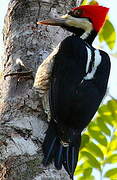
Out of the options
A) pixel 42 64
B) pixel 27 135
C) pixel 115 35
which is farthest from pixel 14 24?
pixel 27 135

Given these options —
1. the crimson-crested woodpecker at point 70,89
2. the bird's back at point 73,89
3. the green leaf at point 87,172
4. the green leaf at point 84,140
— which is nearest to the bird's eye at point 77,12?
the crimson-crested woodpecker at point 70,89

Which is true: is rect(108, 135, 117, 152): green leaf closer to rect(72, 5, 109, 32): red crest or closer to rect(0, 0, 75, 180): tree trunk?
rect(0, 0, 75, 180): tree trunk

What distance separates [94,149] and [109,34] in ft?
2.82

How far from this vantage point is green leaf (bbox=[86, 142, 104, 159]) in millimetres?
3238

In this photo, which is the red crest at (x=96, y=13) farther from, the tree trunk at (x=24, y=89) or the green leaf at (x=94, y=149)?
the green leaf at (x=94, y=149)

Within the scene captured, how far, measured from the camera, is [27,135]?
8.98 feet

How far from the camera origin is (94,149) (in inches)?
128

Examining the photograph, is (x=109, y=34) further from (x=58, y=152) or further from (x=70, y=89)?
(x=58, y=152)

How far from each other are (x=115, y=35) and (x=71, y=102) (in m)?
0.80

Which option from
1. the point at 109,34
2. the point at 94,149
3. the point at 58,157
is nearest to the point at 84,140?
the point at 94,149

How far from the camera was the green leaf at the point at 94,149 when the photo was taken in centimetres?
324

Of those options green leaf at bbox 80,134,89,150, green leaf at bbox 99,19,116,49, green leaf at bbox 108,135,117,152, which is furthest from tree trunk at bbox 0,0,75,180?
green leaf at bbox 108,135,117,152

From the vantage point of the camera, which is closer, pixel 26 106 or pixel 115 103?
pixel 26 106

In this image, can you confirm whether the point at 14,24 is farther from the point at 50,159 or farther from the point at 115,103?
the point at 50,159
